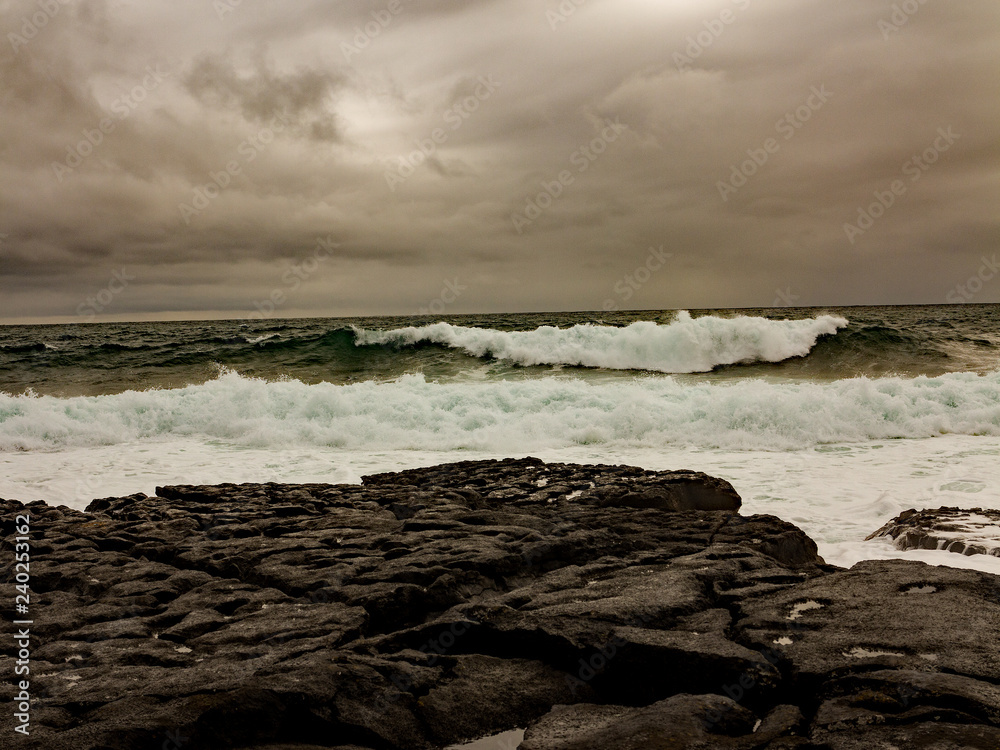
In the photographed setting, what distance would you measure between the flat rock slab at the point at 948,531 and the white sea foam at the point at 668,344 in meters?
18.0

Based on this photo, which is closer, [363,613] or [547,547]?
[363,613]

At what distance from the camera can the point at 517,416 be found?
614 inches

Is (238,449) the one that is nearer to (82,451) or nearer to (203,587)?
(82,451)

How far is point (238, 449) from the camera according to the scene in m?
13.8

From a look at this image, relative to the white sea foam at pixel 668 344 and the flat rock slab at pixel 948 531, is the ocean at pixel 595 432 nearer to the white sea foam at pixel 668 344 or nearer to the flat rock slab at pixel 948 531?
the flat rock slab at pixel 948 531

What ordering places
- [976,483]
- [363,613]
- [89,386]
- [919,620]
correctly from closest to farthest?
1. [919,620]
2. [363,613]
3. [976,483]
4. [89,386]

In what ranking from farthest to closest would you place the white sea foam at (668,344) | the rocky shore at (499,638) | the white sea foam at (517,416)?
the white sea foam at (668,344)
the white sea foam at (517,416)
the rocky shore at (499,638)

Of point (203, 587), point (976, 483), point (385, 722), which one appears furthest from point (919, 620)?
point (976, 483)

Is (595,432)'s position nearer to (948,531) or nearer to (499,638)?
(948,531)

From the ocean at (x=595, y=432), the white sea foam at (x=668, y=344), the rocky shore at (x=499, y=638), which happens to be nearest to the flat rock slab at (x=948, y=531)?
the ocean at (x=595, y=432)

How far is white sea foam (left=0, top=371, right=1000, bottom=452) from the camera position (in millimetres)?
13867

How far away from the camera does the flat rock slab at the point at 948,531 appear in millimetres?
6387

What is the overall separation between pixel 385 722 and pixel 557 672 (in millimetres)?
980

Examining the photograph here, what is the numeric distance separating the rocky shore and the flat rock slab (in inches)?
66.9
